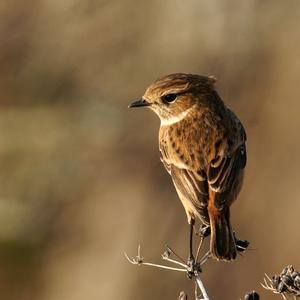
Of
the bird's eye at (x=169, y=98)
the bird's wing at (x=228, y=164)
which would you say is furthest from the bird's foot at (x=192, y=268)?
the bird's eye at (x=169, y=98)

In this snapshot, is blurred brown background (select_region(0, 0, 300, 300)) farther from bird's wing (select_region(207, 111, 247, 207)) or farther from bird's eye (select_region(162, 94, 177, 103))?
bird's wing (select_region(207, 111, 247, 207))

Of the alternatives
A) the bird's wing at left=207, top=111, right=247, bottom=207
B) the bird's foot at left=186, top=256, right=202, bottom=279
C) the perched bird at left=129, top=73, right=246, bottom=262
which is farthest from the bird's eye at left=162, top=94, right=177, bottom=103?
the bird's foot at left=186, top=256, right=202, bottom=279

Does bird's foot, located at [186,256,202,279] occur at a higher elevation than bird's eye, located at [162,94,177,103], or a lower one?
lower

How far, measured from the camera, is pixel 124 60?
11.5 metres

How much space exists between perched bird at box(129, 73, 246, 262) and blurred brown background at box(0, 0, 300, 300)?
2329mm

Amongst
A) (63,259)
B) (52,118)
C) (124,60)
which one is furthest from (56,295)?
(124,60)

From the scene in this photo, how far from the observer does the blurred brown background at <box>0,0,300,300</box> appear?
1107 cm

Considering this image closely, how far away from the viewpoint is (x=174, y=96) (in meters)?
8.73

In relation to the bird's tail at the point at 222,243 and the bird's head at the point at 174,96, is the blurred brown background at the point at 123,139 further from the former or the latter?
the bird's tail at the point at 222,243

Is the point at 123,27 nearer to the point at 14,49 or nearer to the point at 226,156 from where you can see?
the point at 14,49

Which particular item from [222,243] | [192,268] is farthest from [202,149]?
[192,268]

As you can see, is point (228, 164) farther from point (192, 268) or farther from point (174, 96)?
point (192, 268)

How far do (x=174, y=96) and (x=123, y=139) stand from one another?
3.04 metres

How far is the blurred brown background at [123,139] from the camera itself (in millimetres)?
11070
